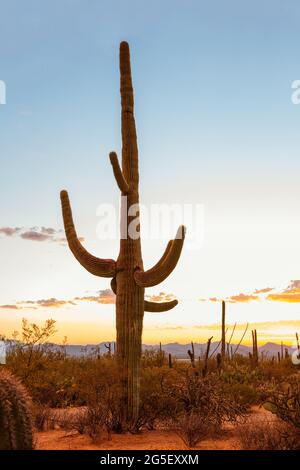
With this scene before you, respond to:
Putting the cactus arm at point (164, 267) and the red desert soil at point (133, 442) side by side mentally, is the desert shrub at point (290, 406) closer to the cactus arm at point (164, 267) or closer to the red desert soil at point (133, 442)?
the red desert soil at point (133, 442)

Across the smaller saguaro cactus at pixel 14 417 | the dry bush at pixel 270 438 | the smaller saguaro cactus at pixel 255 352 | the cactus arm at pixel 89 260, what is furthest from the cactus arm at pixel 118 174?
the smaller saguaro cactus at pixel 255 352

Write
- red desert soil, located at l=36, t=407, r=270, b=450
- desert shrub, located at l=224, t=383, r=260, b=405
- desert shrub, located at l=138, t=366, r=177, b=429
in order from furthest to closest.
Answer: desert shrub, located at l=224, t=383, r=260, b=405
desert shrub, located at l=138, t=366, r=177, b=429
red desert soil, located at l=36, t=407, r=270, b=450

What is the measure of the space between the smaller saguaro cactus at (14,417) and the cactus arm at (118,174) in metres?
4.85

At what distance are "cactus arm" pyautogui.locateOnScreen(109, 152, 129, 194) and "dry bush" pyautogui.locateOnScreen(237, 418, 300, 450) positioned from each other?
5.01m

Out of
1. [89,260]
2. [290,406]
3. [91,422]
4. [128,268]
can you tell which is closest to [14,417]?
[91,422]

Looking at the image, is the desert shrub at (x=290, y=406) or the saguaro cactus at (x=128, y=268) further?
the saguaro cactus at (x=128, y=268)

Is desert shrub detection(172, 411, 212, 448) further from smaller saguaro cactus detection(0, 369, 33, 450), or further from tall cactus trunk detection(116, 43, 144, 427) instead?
smaller saguaro cactus detection(0, 369, 33, 450)

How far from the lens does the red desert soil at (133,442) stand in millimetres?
9469

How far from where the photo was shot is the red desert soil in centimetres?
947

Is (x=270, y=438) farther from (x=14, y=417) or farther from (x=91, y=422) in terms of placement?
(x=14, y=417)

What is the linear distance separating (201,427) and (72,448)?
2279 mm

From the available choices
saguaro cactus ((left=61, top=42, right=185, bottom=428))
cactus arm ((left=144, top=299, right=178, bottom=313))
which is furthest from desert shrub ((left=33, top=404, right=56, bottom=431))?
cactus arm ((left=144, top=299, right=178, bottom=313))
